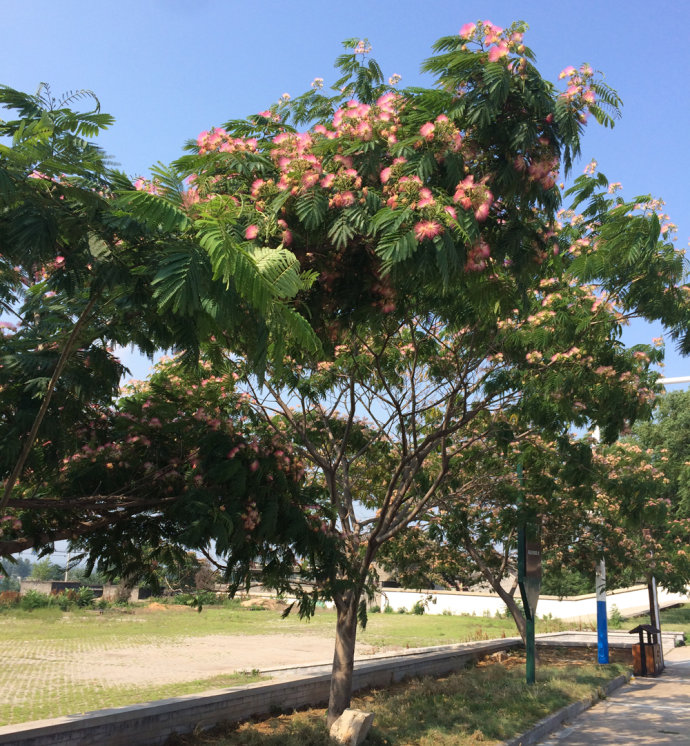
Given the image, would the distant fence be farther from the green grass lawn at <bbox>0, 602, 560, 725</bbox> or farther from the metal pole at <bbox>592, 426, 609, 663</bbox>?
the metal pole at <bbox>592, 426, 609, 663</bbox>

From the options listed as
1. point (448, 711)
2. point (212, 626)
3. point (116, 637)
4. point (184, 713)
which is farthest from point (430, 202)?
point (212, 626)

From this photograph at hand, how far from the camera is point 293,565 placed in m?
7.37

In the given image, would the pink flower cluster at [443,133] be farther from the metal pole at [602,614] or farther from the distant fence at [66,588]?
the distant fence at [66,588]

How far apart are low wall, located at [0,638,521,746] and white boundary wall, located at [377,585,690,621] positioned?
20.8 meters

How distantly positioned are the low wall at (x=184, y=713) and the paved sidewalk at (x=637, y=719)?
3802 mm

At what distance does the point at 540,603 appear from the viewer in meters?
35.6

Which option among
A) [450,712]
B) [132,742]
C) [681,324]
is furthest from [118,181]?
[450,712]

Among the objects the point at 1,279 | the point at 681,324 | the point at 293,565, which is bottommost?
the point at 293,565

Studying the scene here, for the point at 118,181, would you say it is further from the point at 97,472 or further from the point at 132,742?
the point at 132,742

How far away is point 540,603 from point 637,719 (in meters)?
25.4

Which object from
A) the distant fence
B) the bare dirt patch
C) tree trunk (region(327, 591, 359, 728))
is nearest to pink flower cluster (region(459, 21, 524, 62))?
tree trunk (region(327, 591, 359, 728))

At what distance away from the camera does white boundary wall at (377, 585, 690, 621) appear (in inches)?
1367

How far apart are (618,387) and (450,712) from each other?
5.69m

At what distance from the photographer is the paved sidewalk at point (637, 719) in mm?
9914
